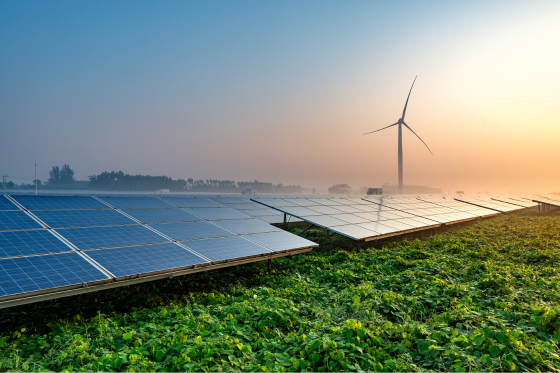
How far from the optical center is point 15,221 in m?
9.59

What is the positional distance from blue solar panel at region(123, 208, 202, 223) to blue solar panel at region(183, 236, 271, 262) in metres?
2.59

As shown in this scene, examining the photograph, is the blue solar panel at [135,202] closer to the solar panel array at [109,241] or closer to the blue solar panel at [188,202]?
the solar panel array at [109,241]

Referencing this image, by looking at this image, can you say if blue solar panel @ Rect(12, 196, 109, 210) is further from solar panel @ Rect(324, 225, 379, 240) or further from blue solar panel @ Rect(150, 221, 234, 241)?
solar panel @ Rect(324, 225, 379, 240)

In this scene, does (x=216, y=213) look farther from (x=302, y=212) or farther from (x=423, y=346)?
(x=423, y=346)

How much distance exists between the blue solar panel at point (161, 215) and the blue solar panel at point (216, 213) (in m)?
0.57

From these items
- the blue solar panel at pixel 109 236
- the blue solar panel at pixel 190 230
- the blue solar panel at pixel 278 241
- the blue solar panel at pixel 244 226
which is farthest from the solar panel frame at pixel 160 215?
the blue solar panel at pixel 278 241

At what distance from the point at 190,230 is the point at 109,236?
9.81ft

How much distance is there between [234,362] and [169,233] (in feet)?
22.6

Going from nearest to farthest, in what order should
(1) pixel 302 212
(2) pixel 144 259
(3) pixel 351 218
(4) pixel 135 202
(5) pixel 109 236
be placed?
(2) pixel 144 259 < (5) pixel 109 236 < (4) pixel 135 202 < (1) pixel 302 212 < (3) pixel 351 218

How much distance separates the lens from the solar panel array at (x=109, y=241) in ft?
23.8

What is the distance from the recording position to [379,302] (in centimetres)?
854

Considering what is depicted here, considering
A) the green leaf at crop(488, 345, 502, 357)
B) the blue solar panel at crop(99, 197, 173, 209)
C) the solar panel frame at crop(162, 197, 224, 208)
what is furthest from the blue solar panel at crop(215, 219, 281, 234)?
the green leaf at crop(488, 345, 502, 357)

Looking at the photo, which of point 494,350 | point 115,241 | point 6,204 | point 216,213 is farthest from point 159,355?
point 216,213

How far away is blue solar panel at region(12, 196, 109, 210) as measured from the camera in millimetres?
11502
